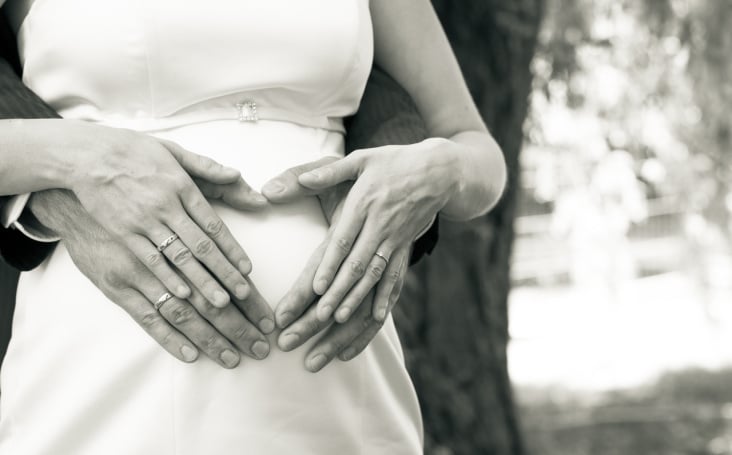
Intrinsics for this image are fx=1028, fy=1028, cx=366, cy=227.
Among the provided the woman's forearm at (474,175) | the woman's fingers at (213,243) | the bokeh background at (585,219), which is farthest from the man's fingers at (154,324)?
the woman's forearm at (474,175)

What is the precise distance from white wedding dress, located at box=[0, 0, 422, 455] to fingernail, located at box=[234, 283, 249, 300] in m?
0.10

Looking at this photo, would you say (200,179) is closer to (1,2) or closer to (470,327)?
(1,2)

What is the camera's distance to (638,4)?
5.23 m

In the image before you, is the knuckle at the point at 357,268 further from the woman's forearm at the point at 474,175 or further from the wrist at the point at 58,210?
the wrist at the point at 58,210

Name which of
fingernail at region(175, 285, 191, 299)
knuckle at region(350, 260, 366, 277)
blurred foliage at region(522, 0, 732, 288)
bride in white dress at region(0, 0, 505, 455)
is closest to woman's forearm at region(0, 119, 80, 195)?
bride in white dress at region(0, 0, 505, 455)

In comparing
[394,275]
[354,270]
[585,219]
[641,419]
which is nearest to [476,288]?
[585,219]

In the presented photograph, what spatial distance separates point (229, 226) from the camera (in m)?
1.57

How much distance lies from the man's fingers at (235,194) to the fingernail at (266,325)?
7.0 inches

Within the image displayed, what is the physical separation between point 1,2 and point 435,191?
75 cm

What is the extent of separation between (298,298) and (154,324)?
8.4 inches

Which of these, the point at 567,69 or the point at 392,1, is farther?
the point at 567,69

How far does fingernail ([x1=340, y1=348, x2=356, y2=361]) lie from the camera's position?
63.7 inches

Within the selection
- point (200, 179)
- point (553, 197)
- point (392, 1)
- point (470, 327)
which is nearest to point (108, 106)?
point (200, 179)

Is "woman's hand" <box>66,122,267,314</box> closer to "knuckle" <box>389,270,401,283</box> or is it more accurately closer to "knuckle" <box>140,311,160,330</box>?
"knuckle" <box>140,311,160,330</box>
